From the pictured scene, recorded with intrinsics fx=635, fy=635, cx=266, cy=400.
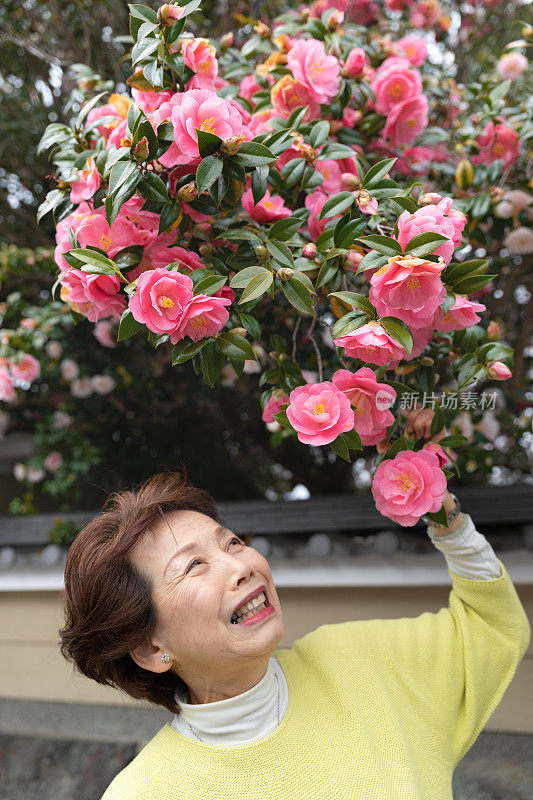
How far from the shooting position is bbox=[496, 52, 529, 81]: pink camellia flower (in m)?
1.89

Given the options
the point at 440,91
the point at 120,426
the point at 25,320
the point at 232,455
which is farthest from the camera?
the point at 232,455

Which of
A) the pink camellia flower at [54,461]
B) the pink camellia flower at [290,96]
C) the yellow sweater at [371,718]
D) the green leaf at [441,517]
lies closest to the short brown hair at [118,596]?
the yellow sweater at [371,718]

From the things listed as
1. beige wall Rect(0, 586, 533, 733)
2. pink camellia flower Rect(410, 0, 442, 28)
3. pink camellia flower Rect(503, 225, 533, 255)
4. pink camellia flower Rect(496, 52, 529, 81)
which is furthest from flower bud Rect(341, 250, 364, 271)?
pink camellia flower Rect(410, 0, 442, 28)

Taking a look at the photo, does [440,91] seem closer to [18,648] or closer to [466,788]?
[466,788]

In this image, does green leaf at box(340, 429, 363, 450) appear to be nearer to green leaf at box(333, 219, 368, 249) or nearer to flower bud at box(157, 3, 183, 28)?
green leaf at box(333, 219, 368, 249)

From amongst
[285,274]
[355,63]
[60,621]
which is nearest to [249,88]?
[355,63]

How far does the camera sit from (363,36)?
1858mm

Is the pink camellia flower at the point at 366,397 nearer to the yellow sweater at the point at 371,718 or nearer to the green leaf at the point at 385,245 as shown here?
the green leaf at the point at 385,245

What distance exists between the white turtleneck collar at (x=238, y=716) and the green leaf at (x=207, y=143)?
2.92 feet

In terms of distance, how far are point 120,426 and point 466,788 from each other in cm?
199

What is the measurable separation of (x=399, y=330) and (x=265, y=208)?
368 mm

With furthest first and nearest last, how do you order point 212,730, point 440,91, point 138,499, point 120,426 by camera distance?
point 120,426 < point 440,91 < point 138,499 < point 212,730

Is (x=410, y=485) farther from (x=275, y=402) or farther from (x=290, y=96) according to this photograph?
(x=290, y=96)

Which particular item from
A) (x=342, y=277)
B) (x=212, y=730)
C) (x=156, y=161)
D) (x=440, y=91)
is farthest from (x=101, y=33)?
(x=212, y=730)
